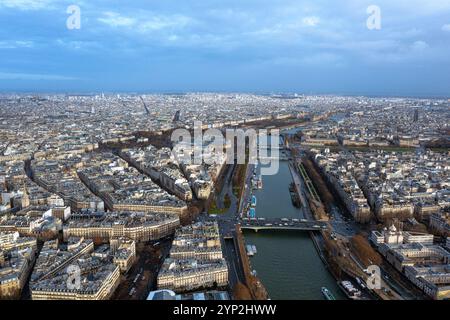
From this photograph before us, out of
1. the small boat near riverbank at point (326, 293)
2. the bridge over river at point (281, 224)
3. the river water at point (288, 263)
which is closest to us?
the small boat near riverbank at point (326, 293)

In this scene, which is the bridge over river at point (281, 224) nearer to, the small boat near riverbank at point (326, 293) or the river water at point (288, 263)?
the river water at point (288, 263)

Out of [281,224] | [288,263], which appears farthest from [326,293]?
[281,224]

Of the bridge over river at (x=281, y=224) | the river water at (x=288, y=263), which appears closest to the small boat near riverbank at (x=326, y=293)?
the river water at (x=288, y=263)

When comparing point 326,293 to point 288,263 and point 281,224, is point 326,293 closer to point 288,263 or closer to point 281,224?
point 288,263

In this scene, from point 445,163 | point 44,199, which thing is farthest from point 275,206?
point 445,163
